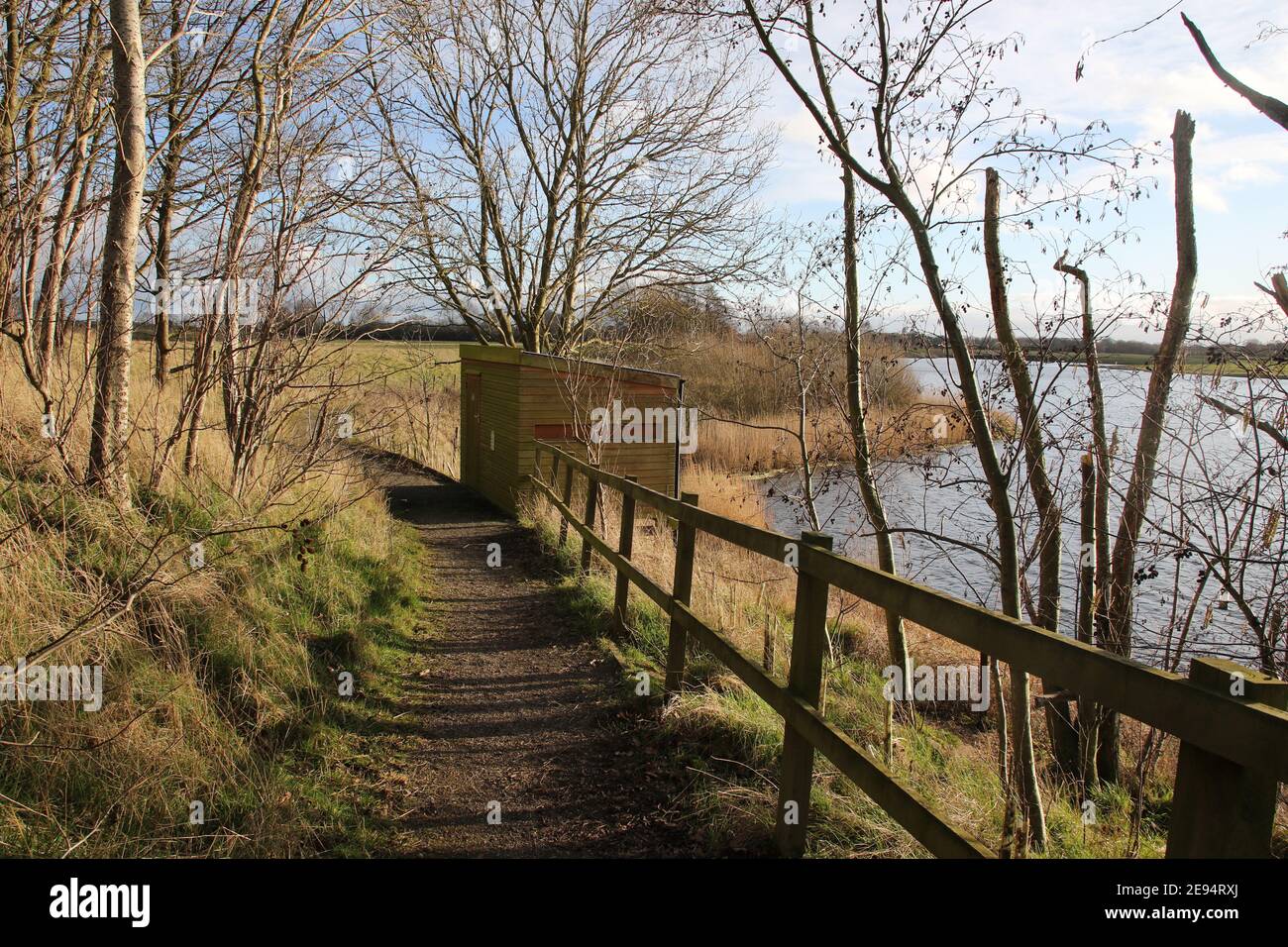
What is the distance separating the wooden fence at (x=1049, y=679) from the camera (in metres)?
1.75

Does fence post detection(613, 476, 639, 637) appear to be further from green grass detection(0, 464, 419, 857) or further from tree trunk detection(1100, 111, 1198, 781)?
tree trunk detection(1100, 111, 1198, 781)

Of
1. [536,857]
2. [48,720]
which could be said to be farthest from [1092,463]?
[48,720]

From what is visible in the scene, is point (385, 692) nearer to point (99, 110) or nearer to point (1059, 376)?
point (1059, 376)

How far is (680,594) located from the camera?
5.10 meters

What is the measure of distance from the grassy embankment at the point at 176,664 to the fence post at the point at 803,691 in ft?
5.85

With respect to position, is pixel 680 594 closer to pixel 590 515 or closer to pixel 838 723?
pixel 838 723

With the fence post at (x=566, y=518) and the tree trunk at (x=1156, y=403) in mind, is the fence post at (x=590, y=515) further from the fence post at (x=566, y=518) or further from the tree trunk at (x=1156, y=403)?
the tree trunk at (x=1156, y=403)

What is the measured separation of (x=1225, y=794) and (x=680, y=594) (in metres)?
3.47

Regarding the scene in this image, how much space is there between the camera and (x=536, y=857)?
344 cm

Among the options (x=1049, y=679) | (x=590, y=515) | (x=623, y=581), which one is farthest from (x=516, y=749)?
(x=590, y=515)

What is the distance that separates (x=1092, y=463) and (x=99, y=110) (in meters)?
8.00

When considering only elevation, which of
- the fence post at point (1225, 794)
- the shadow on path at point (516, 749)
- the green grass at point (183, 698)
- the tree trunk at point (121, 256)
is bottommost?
the shadow on path at point (516, 749)

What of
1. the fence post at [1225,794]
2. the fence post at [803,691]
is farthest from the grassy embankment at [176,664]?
the fence post at [1225,794]

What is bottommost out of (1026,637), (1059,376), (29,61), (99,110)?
(1026,637)
